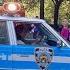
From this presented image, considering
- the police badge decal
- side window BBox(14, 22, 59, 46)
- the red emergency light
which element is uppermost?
the red emergency light

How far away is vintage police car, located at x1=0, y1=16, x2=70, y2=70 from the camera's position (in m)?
6.56

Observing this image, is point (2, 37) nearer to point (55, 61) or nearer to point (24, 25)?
point (24, 25)

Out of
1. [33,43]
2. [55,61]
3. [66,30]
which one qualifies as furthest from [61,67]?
[66,30]

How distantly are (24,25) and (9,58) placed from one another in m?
0.66

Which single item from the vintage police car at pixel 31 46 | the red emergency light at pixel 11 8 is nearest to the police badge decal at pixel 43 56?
the vintage police car at pixel 31 46

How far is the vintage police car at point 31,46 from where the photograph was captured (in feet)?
21.5

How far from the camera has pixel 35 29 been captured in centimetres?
676

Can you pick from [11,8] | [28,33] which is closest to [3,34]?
[28,33]

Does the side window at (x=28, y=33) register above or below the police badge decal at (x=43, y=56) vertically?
above

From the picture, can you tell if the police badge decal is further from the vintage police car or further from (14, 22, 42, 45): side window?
(14, 22, 42, 45): side window

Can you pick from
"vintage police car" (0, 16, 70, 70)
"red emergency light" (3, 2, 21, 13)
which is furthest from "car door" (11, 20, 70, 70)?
"red emergency light" (3, 2, 21, 13)

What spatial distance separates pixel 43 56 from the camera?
6.61 metres

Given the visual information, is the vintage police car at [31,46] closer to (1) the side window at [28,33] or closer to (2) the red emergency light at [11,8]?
(1) the side window at [28,33]

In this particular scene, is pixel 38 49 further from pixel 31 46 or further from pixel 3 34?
pixel 3 34
